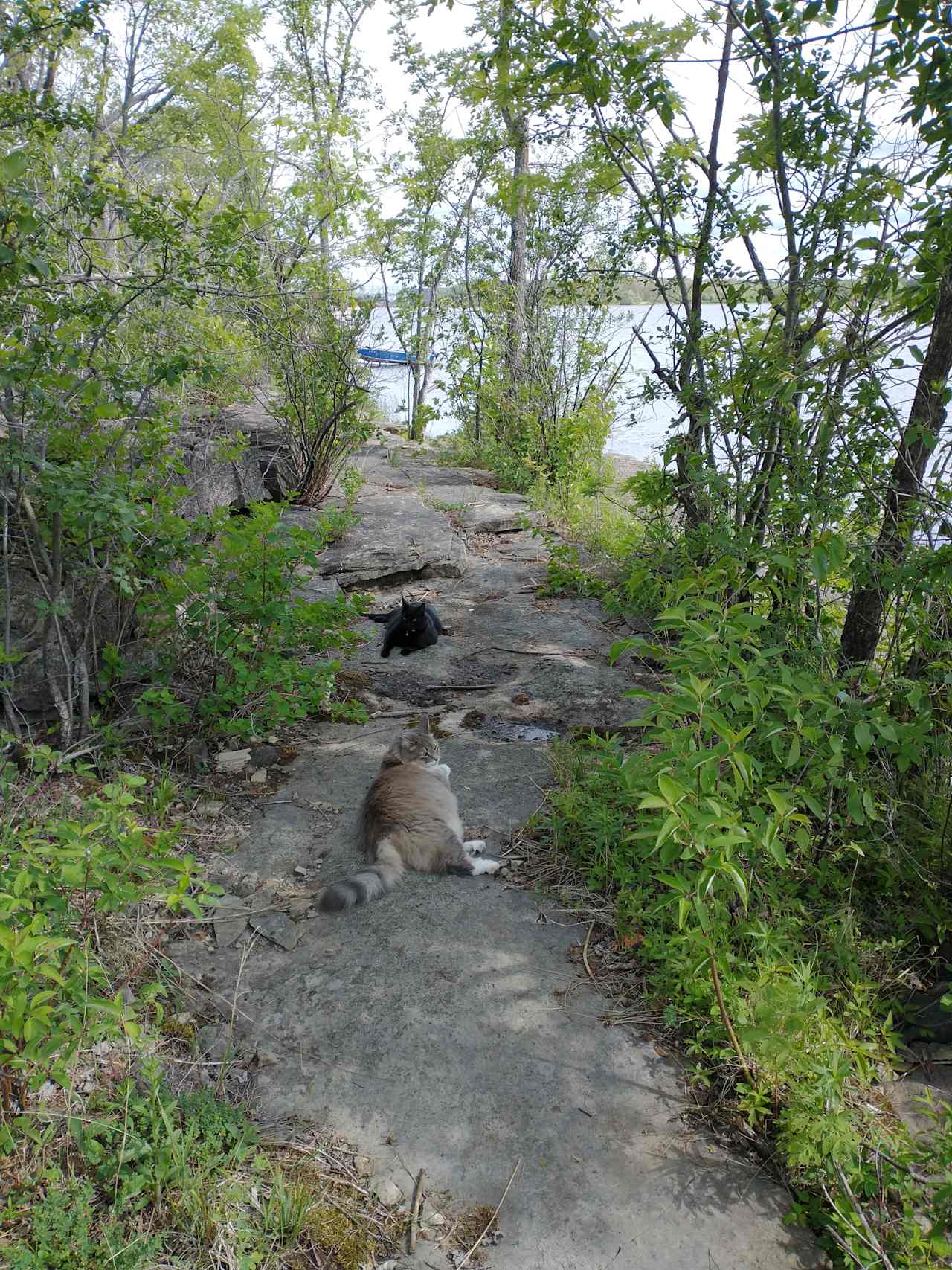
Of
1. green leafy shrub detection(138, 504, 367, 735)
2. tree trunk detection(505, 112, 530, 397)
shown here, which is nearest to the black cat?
green leafy shrub detection(138, 504, 367, 735)

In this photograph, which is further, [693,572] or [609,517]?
[609,517]

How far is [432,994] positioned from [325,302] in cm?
822

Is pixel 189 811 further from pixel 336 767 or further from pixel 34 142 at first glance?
pixel 34 142

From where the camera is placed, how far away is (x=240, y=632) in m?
4.42

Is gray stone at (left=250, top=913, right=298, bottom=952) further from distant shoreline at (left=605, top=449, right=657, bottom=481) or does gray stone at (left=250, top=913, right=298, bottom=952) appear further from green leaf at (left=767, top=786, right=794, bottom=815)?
distant shoreline at (left=605, top=449, right=657, bottom=481)

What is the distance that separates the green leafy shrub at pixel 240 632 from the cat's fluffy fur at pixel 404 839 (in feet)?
2.98

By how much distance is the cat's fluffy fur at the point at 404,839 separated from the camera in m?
3.38

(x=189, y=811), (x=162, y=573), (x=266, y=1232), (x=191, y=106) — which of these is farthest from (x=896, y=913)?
(x=191, y=106)

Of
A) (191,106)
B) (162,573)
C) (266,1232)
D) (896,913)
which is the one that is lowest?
(266,1232)

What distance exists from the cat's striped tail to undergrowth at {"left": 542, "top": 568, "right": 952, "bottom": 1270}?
831mm

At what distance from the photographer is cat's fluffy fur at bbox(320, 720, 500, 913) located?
11.1ft

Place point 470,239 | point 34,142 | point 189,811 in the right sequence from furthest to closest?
point 470,239 → point 34,142 → point 189,811

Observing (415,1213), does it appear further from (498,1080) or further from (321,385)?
(321,385)

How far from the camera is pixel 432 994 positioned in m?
2.92
